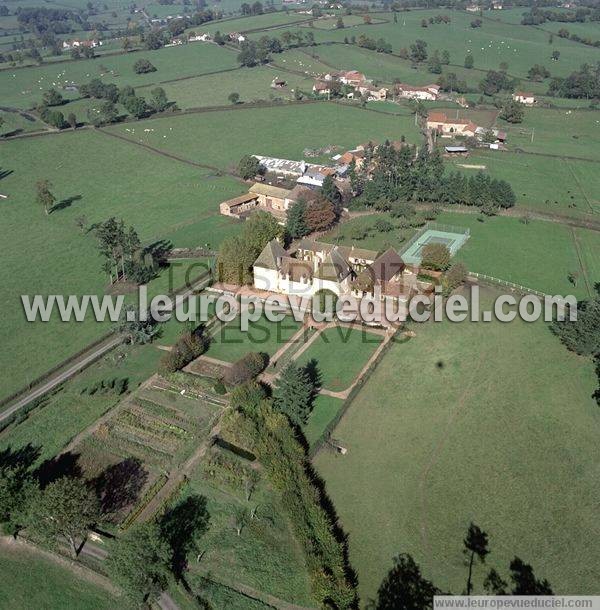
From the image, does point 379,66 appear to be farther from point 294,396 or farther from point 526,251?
point 294,396

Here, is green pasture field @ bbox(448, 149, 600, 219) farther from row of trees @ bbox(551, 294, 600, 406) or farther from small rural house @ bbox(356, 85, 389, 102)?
small rural house @ bbox(356, 85, 389, 102)

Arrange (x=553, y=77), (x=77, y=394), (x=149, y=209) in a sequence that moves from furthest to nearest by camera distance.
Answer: (x=553, y=77)
(x=149, y=209)
(x=77, y=394)

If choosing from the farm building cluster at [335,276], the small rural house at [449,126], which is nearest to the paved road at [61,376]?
the farm building cluster at [335,276]

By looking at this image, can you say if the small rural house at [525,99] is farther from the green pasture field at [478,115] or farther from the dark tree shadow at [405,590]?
the dark tree shadow at [405,590]

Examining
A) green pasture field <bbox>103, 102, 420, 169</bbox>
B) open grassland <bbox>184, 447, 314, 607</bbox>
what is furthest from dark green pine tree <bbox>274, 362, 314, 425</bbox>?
green pasture field <bbox>103, 102, 420, 169</bbox>

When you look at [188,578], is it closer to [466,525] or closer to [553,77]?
[466,525]

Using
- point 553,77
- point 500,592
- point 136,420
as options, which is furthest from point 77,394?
point 553,77

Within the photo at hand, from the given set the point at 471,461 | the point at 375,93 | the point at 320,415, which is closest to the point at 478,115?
the point at 375,93
